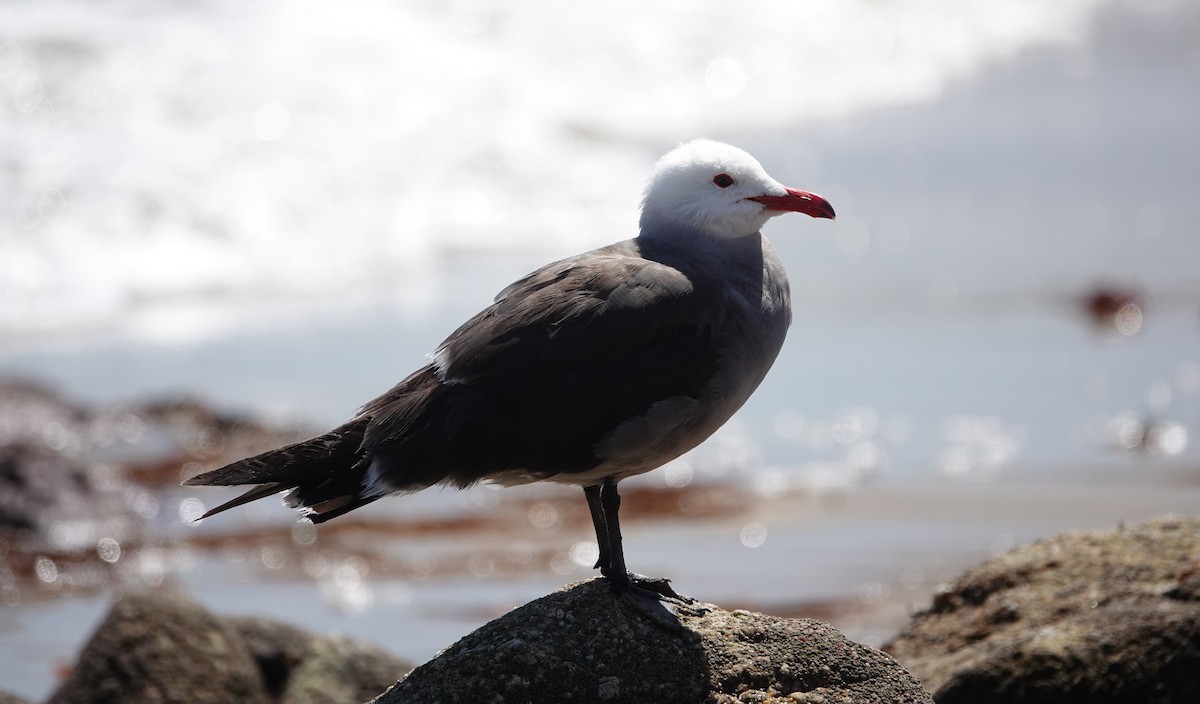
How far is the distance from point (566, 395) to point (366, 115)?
16.1 m

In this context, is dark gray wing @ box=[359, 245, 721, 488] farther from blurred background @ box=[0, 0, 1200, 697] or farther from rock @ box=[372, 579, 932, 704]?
blurred background @ box=[0, 0, 1200, 697]

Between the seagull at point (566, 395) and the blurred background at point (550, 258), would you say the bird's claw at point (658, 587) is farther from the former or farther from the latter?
the blurred background at point (550, 258)

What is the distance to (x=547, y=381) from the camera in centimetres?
516

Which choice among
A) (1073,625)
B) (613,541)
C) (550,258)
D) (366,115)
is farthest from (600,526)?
(366,115)

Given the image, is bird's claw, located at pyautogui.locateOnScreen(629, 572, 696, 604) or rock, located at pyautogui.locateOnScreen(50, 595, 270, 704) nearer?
bird's claw, located at pyautogui.locateOnScreen(629, 572, 696, 604)

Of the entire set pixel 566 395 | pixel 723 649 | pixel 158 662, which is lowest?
pixel 158 662

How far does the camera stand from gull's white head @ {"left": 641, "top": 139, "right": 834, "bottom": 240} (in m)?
5.80

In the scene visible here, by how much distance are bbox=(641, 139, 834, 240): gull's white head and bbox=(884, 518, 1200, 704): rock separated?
5.86 ft

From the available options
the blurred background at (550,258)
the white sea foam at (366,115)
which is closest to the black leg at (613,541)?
the blurred background at (550,258)

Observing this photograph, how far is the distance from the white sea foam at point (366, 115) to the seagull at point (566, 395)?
35.6 ft

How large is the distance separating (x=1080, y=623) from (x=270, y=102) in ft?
53.2

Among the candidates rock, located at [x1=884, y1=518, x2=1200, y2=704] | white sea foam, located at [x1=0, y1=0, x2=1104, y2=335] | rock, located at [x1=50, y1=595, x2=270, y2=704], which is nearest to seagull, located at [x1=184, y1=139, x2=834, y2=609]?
rock, located at [x1=884, y1=518, x2=1200, y2=704]

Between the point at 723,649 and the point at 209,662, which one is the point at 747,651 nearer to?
the point at 723,649

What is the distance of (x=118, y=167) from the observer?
17875mm
